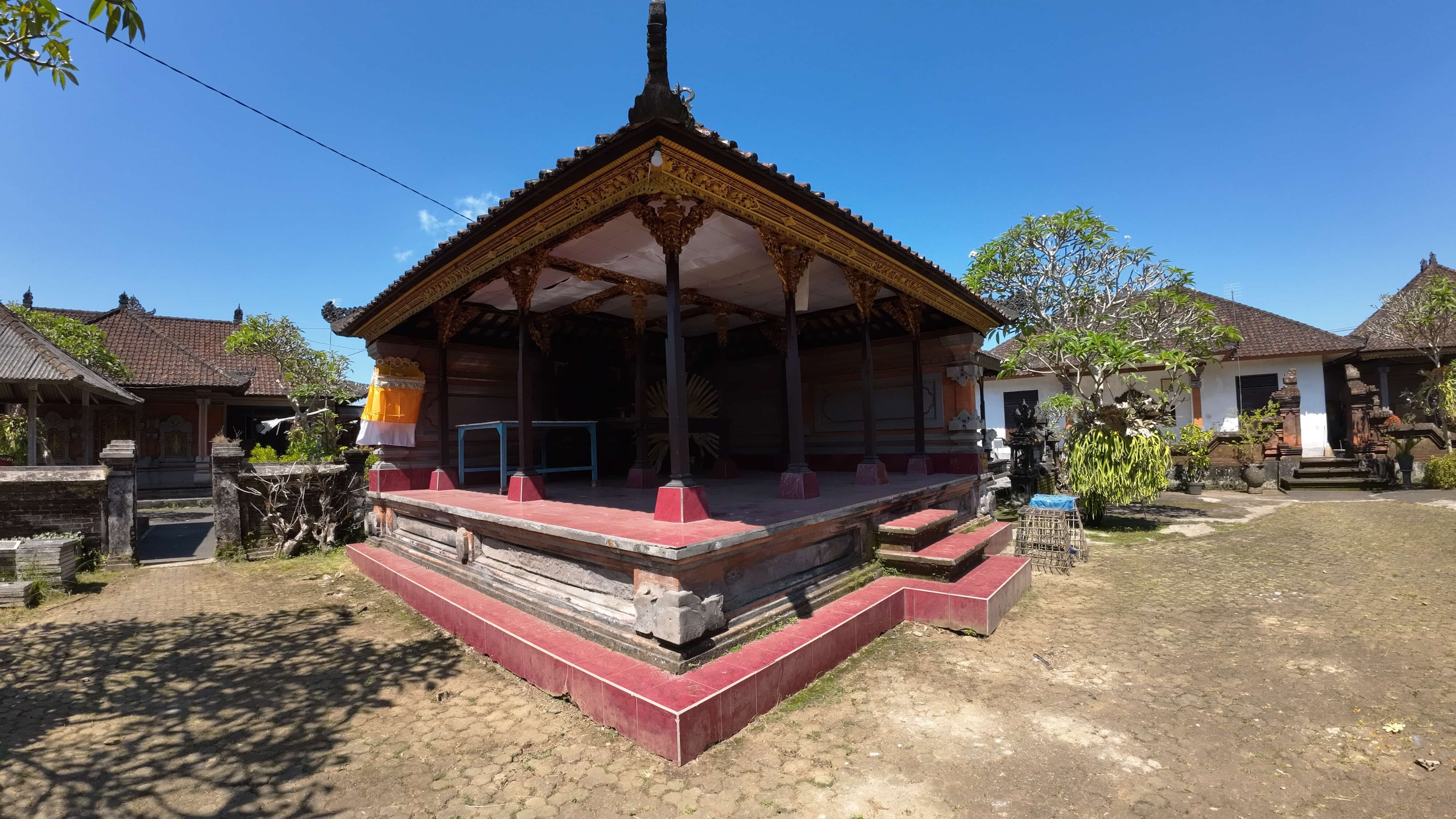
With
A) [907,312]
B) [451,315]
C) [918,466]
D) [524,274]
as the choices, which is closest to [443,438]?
[451,315]

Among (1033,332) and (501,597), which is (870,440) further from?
(1033,332)

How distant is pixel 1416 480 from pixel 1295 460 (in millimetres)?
2316

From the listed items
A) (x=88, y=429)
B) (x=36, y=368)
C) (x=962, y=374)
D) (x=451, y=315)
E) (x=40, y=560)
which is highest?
(x=451, y=315)

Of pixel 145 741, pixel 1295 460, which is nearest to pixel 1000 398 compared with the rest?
pixel 1295 460

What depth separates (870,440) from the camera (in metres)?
7.98

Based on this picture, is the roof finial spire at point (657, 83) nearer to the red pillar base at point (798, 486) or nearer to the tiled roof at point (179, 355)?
the red pillar base at point (798, 486)

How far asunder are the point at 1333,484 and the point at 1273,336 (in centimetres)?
666

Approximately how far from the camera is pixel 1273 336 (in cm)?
2003

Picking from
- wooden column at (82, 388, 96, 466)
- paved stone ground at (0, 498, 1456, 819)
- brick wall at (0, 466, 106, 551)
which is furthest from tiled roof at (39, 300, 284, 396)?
paved stone ground at (0, 498, 1456, 819)

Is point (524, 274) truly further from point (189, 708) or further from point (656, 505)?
point (189, 708)

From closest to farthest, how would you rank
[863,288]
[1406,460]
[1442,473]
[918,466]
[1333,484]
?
[863,288], [918,466], [1442,473], [1406,460], [1333,484]

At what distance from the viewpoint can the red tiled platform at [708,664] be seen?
349cm

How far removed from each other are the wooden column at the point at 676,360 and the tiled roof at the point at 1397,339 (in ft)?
70.1

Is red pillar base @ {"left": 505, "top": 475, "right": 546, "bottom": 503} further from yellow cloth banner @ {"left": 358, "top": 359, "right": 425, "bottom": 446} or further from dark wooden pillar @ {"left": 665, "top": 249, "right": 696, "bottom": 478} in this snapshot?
yellow cloth banner @ {"left": 358, "top": 359, "right": 425, "bottom": 446}
